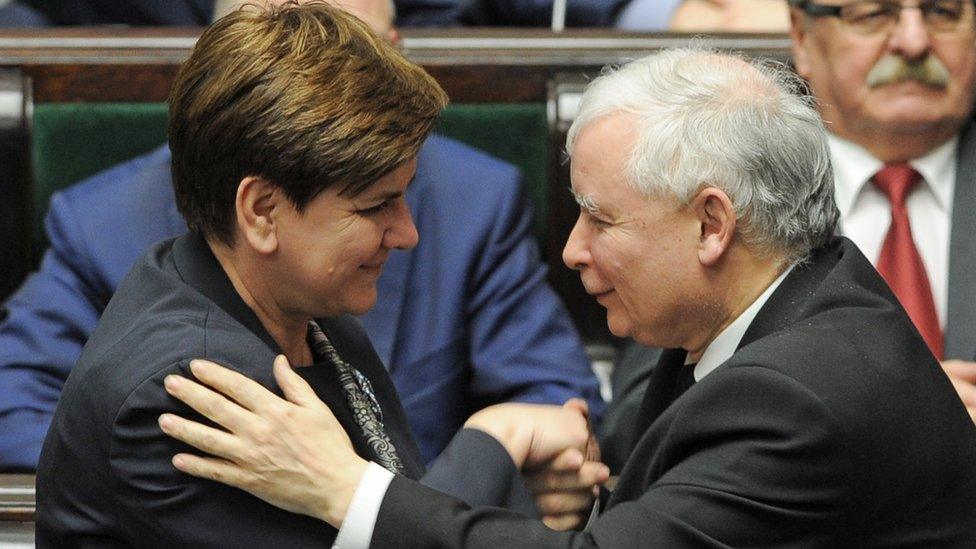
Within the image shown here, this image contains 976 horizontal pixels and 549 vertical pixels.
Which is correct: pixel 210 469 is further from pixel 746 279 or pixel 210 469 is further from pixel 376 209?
pixel 746 279

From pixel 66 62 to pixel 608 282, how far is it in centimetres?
121

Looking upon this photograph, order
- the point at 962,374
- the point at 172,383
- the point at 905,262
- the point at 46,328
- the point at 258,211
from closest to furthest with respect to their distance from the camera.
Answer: the point at 172,383 → the point at 258,211 → the point at 962,374 → the point at 46,328 → the point at 905,262

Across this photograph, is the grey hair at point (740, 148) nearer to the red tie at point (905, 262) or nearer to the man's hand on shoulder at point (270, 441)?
the man's hand on shoulder at point (270, 441)

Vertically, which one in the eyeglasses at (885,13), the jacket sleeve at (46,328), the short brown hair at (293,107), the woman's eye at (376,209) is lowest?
the jacket sleeve at (46,328)

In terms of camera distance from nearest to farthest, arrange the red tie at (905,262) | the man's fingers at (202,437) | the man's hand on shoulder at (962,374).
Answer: the man's fingers at (202,437)
the man's hand on shoulder at (962,374)
the red tie at (905,262)

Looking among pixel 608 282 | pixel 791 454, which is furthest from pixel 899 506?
pixel 608 282

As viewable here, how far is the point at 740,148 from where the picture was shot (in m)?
1.42

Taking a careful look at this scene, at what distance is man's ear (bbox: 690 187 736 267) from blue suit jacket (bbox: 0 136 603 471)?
0.75 meters

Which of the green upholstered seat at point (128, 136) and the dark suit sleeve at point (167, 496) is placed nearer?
the dark suit sleeve at point (167, 496)

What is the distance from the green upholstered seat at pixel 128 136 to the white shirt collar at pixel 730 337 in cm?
89

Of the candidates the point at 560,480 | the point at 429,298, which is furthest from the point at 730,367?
the point at 429,298

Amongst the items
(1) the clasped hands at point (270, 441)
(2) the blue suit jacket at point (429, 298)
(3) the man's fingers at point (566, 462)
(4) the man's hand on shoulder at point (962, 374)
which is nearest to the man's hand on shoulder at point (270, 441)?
(1) the clasped hands at point (270, 441)

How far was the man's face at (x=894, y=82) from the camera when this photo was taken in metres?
2.35

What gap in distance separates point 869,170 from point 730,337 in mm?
994
